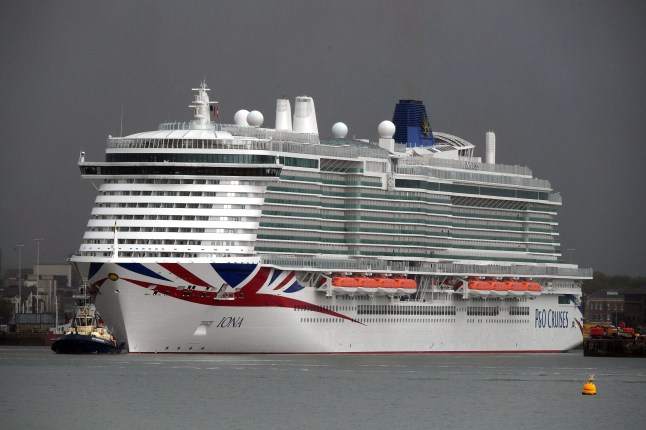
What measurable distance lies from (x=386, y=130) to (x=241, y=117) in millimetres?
11448

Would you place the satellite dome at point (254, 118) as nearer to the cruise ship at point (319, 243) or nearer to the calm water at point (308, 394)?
the cruise ship at point (319, 243)

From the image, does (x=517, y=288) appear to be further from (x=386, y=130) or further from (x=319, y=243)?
(x=319, y=243)

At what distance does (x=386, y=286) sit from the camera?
105438mm

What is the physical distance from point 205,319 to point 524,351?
3037 cm

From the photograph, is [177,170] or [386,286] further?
[386,286]

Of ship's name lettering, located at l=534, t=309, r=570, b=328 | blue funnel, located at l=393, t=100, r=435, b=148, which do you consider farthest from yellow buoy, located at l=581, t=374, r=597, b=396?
blue funnel, located at l=393, t=100, r=435, b=148

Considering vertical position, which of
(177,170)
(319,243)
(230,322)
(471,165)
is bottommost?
(230,322)

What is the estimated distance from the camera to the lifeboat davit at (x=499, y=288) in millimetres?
114200

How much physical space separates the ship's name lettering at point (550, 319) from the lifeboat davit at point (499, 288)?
5.26m

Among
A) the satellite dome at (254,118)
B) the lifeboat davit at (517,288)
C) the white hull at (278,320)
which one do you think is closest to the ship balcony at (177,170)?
the white hull at (278,320)

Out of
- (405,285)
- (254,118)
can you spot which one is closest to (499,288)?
(405,285)

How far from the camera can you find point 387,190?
10881 centimetres

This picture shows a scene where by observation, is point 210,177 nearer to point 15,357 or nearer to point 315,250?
point 315,250

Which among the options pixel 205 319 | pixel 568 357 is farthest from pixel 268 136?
pixel 568 357
